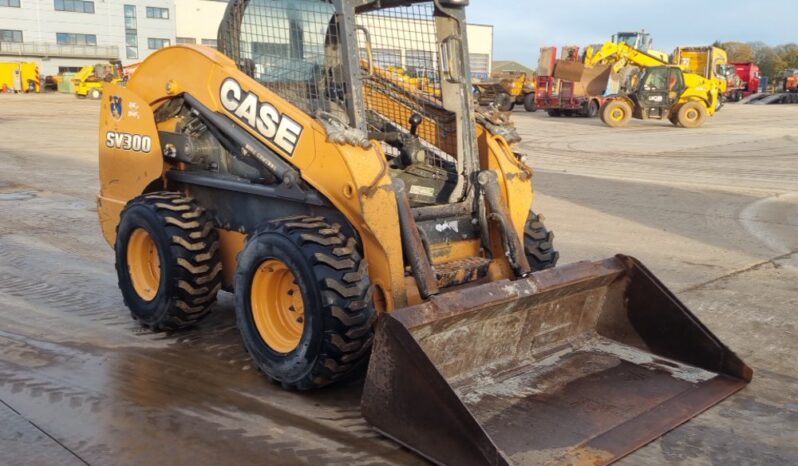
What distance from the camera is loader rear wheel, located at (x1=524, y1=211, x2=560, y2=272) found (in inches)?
199

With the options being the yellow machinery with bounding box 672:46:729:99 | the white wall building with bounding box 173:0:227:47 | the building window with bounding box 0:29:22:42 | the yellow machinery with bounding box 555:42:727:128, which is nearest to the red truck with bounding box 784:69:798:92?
the yellow machinery with bounding box 672:46:729:99

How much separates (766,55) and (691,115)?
56843 millimetres

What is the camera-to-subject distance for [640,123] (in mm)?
28578

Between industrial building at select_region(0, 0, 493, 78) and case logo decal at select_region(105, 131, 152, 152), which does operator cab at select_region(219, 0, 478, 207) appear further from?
industrial building at select_region(0, 0, 493, 78)

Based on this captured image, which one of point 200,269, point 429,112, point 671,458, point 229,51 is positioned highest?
point 229,51

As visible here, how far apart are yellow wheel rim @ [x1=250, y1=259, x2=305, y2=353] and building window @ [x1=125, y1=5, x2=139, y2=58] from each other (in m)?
72.0

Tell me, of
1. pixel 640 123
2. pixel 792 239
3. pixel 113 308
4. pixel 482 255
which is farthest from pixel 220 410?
pixel 640 123

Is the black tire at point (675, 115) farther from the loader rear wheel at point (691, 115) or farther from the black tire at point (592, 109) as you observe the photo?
the black tire at point (592, 109)

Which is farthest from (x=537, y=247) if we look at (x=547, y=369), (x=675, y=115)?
(x=675, y=115)

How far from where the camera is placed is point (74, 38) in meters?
67.5

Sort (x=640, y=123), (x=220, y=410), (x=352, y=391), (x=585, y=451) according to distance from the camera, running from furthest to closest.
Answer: (x=640, y=123)
(x=352, y=391)
(x=220, y=410)
(x=585, y=451)

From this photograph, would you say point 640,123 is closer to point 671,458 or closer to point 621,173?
point 621,173

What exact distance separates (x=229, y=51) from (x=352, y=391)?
2.47m

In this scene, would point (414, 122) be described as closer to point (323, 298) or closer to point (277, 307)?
point (277, 307)
